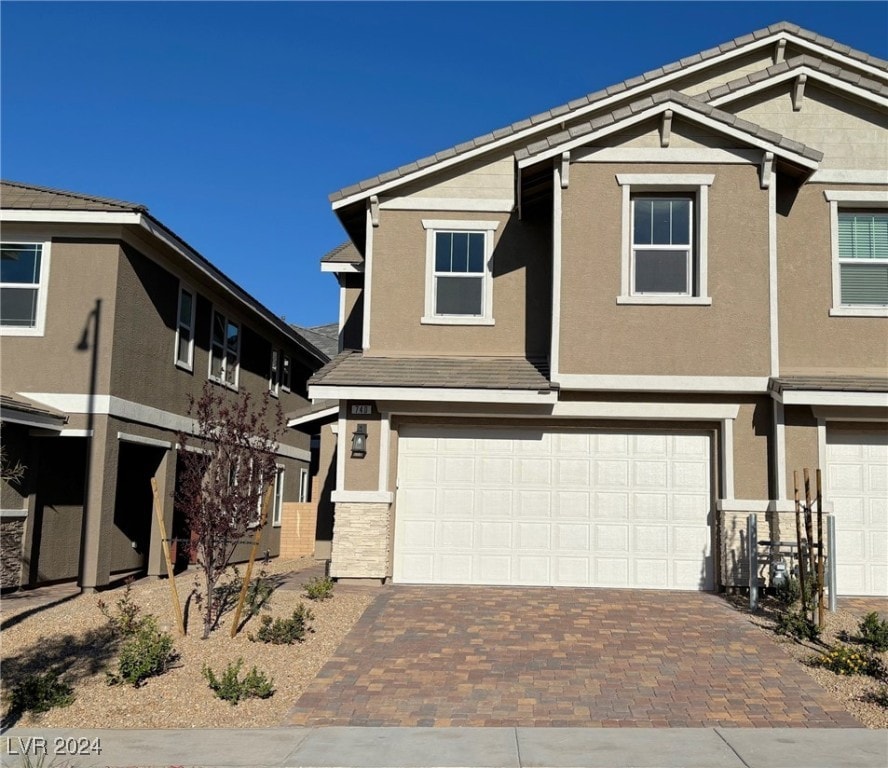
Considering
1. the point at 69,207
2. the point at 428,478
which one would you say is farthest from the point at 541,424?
the point at 69,207

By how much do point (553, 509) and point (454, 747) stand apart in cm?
624

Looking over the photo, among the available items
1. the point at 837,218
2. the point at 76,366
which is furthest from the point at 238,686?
the point at 837,218

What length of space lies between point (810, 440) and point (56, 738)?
32.7ft

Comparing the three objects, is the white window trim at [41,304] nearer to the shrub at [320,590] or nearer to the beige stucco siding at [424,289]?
the beige stucco siding at [424,289]

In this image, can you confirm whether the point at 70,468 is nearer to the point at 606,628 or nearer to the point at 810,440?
the point at 606,628

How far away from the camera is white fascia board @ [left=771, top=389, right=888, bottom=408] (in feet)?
39.1

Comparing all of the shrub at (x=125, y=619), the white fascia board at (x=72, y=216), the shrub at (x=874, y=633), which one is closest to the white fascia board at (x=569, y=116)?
the white fascia board at (x=72, y=216)

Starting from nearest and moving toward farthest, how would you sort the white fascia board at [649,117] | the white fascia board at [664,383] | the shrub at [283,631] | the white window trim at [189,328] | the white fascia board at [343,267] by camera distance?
the shrub at [283,631] < the white fascia board at [664,383] < the white fascia board at [649,117] < the white window trim at [189,328] < the white fascia board at [343,267]

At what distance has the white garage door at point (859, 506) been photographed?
40.9 feet

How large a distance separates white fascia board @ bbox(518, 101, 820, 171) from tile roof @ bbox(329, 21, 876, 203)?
65.5 inches

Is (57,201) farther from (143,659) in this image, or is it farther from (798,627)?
(798,627)

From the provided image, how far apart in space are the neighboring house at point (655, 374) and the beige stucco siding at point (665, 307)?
0.03m

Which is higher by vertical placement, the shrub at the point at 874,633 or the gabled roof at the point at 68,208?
the gabled roof at the point at 68,208

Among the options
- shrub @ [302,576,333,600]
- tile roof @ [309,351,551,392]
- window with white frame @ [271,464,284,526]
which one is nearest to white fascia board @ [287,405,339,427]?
window with white frame @ [271,464,284,526]
